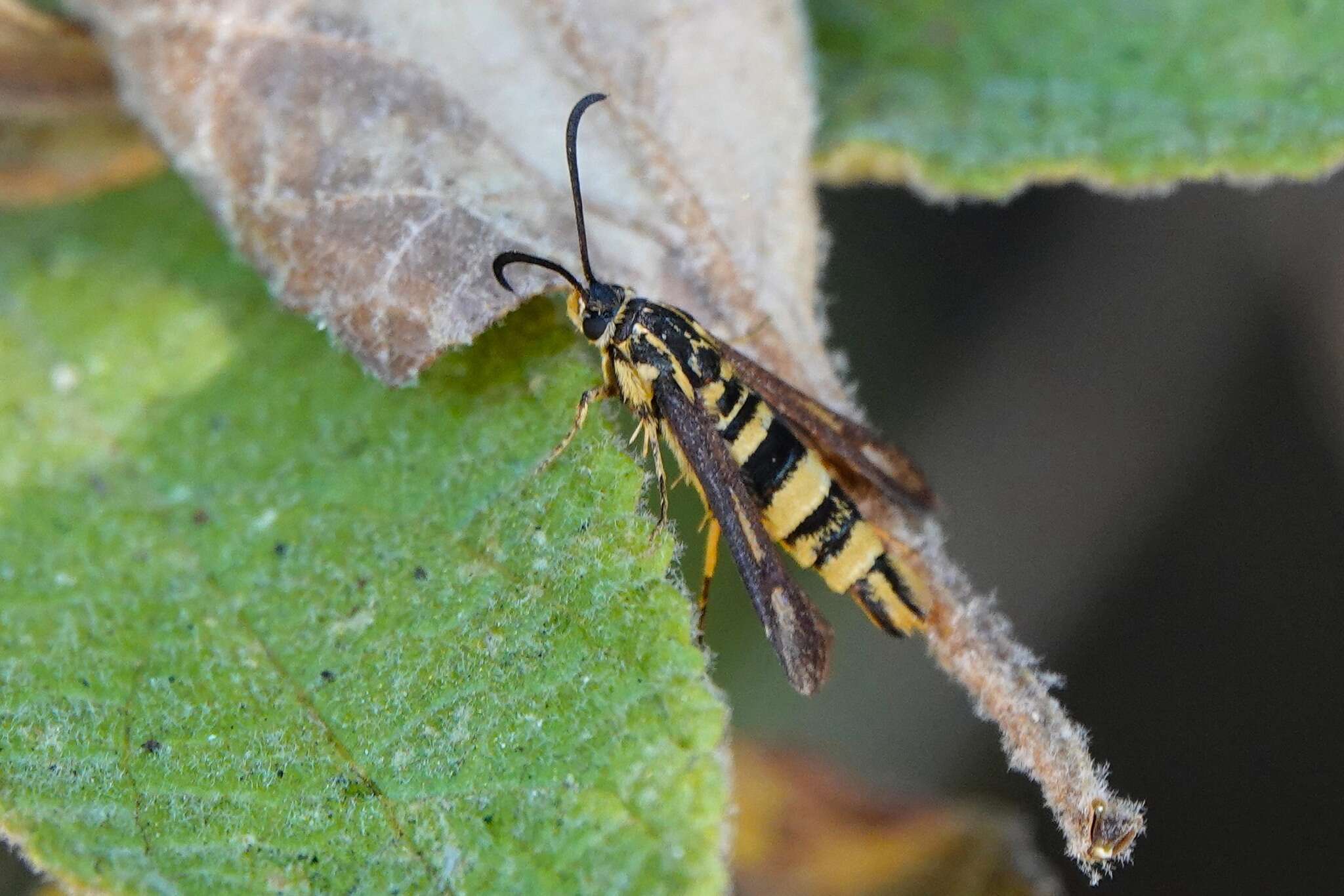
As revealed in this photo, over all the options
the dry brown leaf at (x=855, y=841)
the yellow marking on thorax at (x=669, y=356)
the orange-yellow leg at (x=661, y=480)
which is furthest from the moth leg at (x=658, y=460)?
the dry brown leaf at (x=855, y=841)

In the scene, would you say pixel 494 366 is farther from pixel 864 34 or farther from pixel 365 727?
pixel 864 34

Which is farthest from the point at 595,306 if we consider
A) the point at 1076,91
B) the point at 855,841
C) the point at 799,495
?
the point at 855,841

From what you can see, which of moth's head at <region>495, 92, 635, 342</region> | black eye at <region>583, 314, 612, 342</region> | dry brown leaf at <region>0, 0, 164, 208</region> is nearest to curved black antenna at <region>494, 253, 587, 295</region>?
moth's head at <region>495, 92, 635, 342</region>

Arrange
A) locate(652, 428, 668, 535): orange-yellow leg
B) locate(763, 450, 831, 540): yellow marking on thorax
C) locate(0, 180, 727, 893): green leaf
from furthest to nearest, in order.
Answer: locate(763, 450, 831, 540): yellow marking on thorax
locate(652, 428, 668, 535): orange-yellow leg
locate(0, 180, 727, 893): green leaf

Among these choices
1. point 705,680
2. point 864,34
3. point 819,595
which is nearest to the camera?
point 705,680

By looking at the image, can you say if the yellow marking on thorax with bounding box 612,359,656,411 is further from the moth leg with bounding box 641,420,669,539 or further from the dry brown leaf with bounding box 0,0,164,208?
the dry brown leaf with bounding box 0,0,164,208

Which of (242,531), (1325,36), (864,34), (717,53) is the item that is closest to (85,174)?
(242,531)

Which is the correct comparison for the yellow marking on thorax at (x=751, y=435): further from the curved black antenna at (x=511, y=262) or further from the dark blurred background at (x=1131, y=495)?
the curved black antenna at (x=511, y=262)
